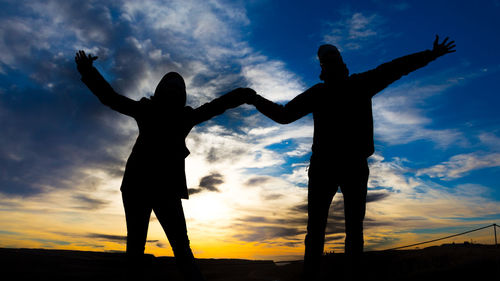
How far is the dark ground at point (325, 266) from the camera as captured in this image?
3.83m

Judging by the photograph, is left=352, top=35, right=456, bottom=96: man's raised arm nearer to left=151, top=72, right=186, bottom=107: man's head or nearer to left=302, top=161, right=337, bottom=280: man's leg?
left=302, top=161, right=337, bottom=280: man's leg

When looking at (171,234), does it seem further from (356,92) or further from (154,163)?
(356,92)

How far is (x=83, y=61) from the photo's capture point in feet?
13.7

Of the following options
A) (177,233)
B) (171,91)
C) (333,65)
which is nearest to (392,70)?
(333,65)

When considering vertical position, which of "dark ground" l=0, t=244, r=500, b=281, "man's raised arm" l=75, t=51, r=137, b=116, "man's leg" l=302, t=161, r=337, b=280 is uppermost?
"man's raised arm" l=75, t=51, r=137, b=116

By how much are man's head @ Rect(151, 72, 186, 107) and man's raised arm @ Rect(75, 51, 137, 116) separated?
314 millimetres

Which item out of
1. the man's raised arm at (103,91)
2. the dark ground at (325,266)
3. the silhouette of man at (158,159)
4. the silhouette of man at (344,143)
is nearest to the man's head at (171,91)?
the silhouette of man at (158,159)

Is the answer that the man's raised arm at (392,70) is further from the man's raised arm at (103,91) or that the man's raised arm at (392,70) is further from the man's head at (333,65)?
the man's raised arm at (103,91)

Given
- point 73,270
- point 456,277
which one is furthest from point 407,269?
point 73,270

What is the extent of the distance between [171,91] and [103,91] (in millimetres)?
791

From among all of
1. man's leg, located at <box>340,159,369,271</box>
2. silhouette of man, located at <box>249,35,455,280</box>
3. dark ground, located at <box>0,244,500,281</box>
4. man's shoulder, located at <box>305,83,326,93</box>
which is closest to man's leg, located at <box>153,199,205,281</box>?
dark ground, located at <box>0,244,500,281</box>

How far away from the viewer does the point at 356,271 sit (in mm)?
3814

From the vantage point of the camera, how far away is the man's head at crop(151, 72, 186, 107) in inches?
163

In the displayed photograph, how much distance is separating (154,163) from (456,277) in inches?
140
